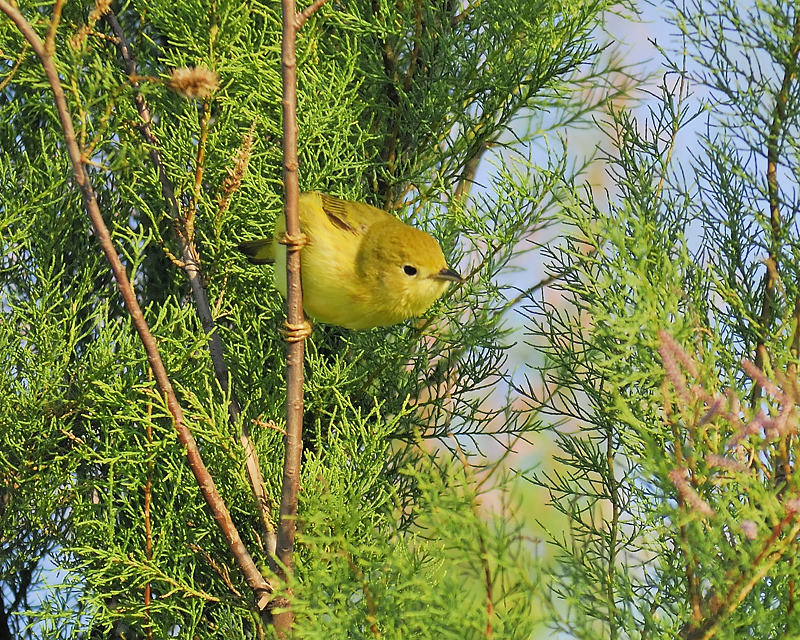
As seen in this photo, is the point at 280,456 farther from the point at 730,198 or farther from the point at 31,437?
the point at 730,198

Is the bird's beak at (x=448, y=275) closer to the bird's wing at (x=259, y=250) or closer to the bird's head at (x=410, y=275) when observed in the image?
the bird's head at (x=410, y=275)

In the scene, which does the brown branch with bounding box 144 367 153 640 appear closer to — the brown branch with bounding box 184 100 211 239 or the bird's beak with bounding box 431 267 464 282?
the brown branch with bounding box 184 100 211 239

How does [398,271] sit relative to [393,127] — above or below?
below

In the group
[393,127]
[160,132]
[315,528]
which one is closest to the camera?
[315,528]

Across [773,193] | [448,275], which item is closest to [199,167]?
[448,275]

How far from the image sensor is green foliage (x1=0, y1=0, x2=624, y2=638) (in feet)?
7.07

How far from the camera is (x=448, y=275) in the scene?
2322mm

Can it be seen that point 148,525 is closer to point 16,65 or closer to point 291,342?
point 291,342

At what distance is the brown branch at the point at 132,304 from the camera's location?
1.52 m

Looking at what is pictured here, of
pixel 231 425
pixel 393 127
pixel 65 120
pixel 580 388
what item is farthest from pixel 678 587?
pixel 393 127

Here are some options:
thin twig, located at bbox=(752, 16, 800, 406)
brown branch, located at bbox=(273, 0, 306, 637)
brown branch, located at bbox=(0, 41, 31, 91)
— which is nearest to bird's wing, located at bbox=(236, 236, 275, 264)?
brown branch, located at bbox=(273, 0, 306, 637)

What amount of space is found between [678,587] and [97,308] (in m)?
1.55

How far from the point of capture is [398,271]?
2.39 meters

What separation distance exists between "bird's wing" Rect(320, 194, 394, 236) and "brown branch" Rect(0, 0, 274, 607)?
0.78m
